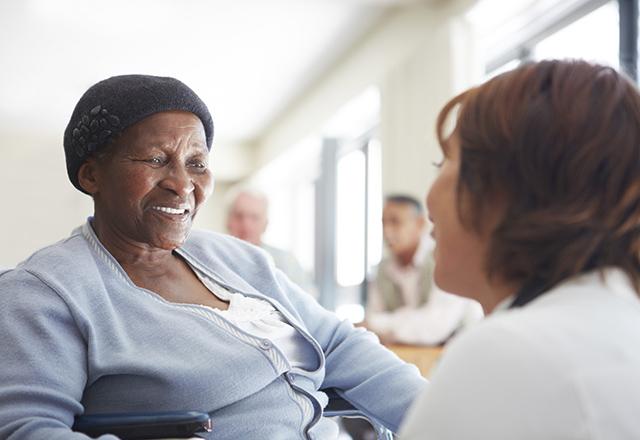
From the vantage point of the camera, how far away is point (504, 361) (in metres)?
0.73

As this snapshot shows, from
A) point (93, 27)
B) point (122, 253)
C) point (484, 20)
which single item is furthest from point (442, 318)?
point (93, 27)

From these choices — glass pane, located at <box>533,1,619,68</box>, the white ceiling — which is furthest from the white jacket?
the white ceiling

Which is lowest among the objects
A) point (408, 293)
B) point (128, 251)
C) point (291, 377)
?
point (408, 293)

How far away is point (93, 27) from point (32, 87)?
206 cm

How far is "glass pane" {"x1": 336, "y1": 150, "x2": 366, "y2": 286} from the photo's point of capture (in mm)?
8828

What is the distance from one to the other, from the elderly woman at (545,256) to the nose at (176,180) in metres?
0.70

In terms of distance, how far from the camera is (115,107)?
146 centimetres

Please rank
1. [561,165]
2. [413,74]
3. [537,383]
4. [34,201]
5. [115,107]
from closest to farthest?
1. [537,383]
2. [561,165]
3. [115,107]
4. [34,201]
5. [413,74]

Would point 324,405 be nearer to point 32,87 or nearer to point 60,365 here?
point 60,365

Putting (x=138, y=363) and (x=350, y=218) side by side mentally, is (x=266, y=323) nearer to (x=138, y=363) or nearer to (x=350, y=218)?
(x=138, y=363)

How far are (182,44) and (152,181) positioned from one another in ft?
20.5

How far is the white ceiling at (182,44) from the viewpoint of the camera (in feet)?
21.6

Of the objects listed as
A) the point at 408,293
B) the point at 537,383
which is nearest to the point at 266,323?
the point at 537,383

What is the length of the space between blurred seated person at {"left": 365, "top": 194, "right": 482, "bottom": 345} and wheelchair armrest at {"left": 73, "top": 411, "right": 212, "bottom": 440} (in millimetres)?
2933
